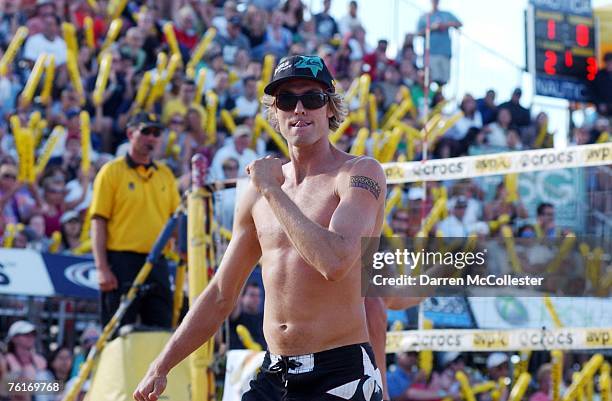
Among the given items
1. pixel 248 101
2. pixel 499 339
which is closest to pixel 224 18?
pixel 248 101

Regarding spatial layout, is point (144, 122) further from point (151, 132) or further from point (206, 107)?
point (206, 107)

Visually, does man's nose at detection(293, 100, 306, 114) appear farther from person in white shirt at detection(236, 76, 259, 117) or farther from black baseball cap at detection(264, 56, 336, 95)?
person in white shirt at detection(236, 76, 259, 117)

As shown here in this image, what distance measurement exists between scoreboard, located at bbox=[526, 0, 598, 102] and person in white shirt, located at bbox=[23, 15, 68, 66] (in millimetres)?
6760

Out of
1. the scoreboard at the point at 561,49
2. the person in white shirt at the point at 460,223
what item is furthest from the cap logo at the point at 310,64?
the scoreboard at the point at 561,49

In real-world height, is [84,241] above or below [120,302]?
above

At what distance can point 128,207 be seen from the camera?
26.7ft

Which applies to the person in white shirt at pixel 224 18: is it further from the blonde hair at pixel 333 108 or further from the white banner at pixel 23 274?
the blonde hair at pixel 333 108

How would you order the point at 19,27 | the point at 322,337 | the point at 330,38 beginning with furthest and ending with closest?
the point at 330,38, the point at 19,27, the point at 322,337

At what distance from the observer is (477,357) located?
11.5 m

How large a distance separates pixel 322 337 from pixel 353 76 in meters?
12.9

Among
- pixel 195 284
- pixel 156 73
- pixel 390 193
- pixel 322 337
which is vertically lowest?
pixel 322 337

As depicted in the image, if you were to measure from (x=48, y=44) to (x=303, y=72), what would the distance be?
9.65m

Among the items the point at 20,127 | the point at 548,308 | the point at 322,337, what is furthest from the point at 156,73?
the point at 322,337

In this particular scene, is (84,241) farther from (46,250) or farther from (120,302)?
(120,302)
